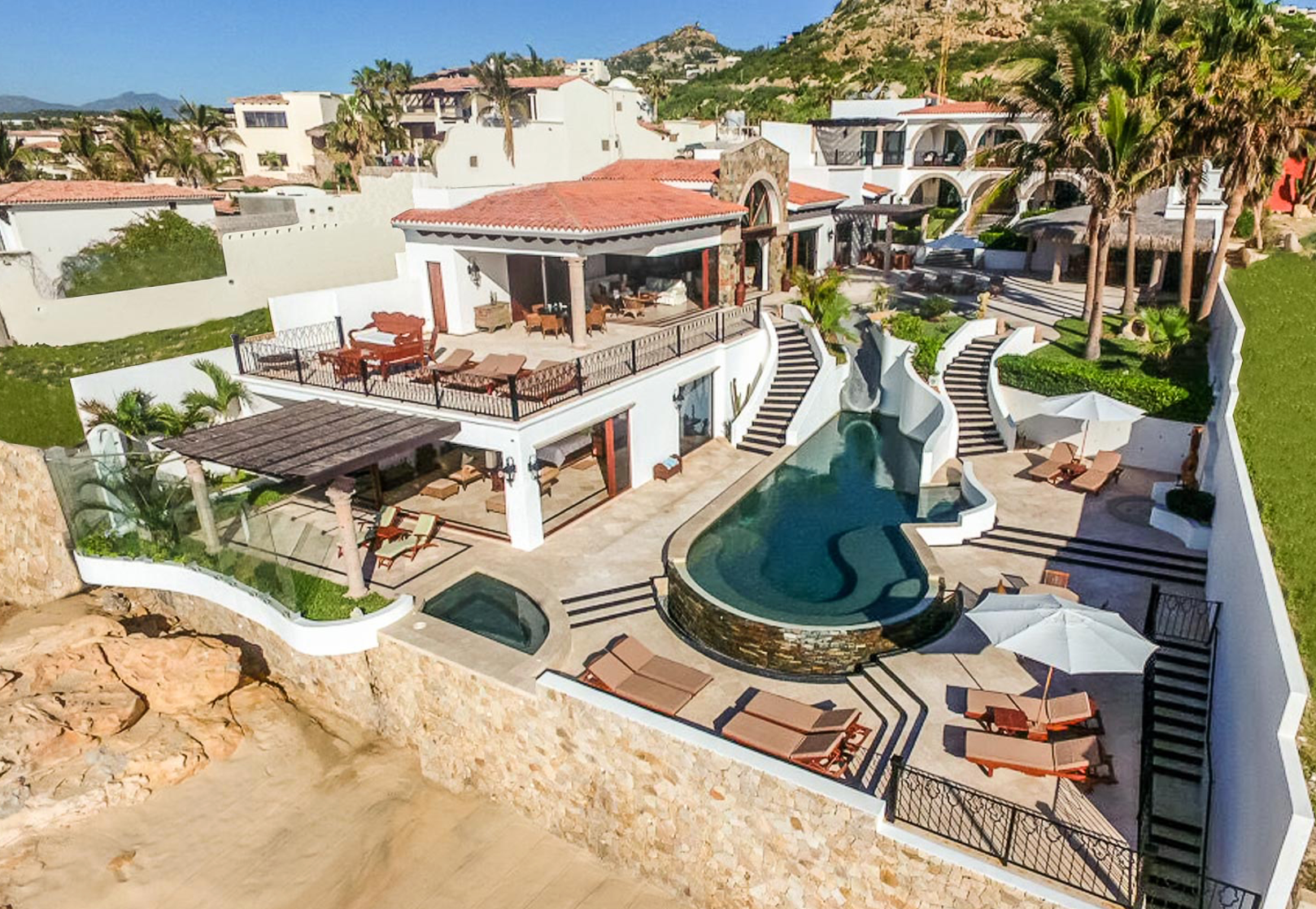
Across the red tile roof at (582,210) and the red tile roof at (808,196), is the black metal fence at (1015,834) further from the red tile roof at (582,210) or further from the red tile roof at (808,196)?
the red tile roof at (808,196)

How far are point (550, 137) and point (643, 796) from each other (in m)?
27.2

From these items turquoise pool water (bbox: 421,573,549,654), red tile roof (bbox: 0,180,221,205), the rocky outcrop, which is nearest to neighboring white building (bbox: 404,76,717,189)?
red tile roof (bbox: 0,180,221,205)

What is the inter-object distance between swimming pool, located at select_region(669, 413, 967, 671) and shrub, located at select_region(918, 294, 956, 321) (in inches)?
297

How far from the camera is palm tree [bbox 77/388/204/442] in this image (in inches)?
835

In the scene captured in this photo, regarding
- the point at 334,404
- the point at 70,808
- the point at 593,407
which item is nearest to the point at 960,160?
the point at 593,407

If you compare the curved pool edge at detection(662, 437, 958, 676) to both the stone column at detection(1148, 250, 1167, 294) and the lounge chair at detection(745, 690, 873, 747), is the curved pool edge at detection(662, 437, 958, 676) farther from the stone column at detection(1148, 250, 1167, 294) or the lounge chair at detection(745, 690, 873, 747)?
the stone column at detection(1148, 250, 1167, 294)

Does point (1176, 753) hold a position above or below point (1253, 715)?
below

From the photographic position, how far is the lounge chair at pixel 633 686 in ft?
43.7

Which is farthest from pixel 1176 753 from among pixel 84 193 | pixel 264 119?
pixel 264 119

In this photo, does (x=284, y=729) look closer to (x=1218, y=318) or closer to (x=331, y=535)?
(x=331, y=535)

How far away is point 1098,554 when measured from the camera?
18141 mm

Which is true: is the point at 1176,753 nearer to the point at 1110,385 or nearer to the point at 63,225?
the point at 1110,385

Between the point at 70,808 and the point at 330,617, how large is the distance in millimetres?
6543

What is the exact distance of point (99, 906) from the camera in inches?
578
